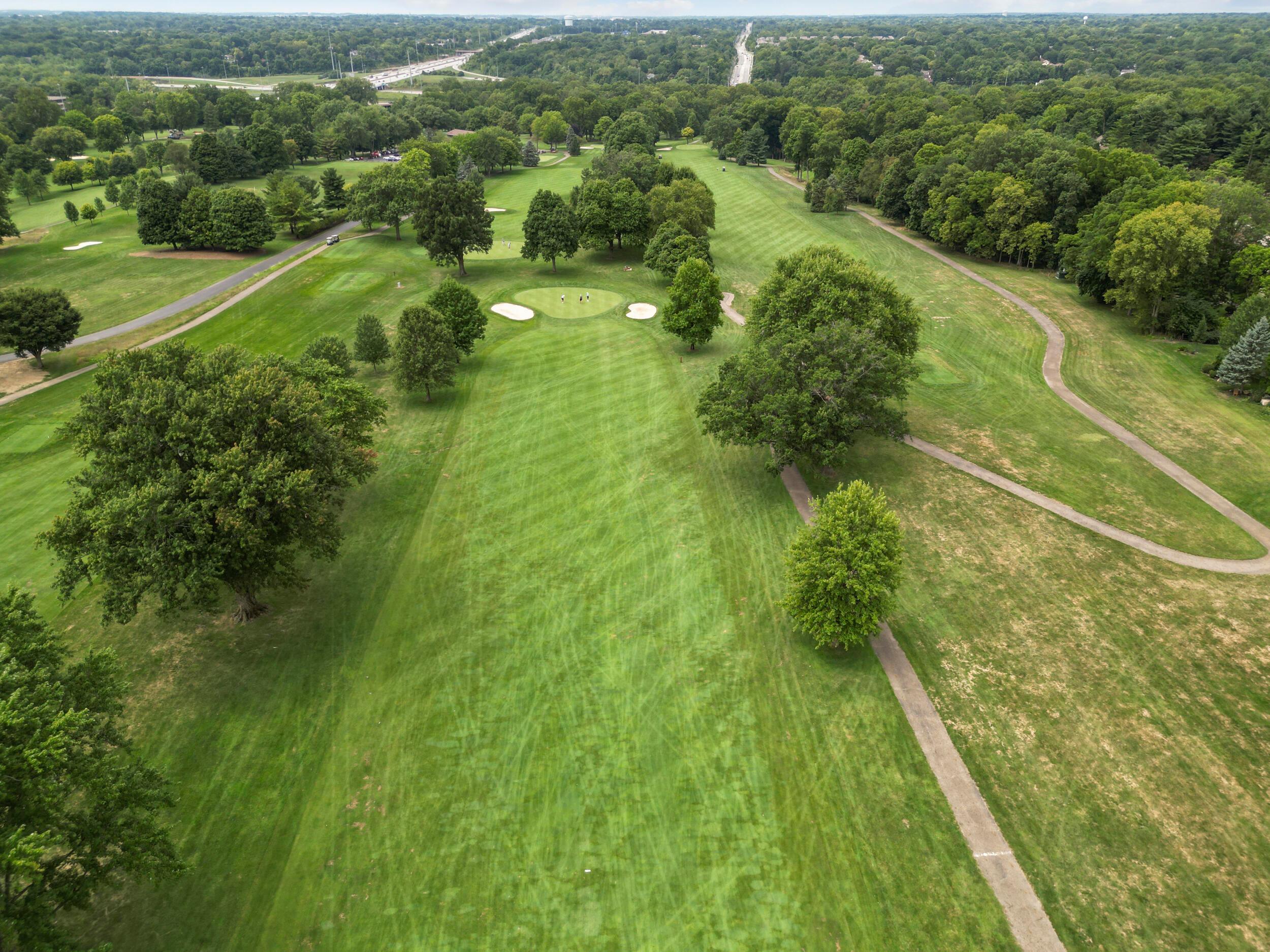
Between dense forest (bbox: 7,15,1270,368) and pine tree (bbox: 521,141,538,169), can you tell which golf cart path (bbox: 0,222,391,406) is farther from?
pine tree (bbox: 521,141,538,169)

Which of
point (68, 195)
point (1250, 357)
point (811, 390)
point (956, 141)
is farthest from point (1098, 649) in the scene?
point (68, 195)

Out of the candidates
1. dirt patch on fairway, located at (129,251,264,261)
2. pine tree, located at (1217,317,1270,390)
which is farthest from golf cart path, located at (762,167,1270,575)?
dirt patch on fairway, located at (129,251,264,261)

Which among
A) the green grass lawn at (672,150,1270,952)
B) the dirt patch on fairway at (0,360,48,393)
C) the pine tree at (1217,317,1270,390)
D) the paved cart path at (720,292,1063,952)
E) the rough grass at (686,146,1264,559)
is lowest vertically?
the dirt patch on fairway at (0,360,48,393)

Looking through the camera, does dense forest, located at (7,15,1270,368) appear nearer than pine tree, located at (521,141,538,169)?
Yes

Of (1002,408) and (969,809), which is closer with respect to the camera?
(969,809)

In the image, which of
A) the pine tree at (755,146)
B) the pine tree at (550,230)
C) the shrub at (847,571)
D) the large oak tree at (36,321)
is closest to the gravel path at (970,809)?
the shrub at (847,571)

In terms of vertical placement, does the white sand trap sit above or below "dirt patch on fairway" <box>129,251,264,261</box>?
below

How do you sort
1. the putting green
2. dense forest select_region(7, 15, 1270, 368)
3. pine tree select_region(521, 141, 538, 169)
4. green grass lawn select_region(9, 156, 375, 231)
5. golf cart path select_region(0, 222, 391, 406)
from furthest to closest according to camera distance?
pine tree select_region(521, 141, 538, 169) < green grass lawn select_region(9, 156, 375, 231) < the putting green < dense forest select_region(7, 15, 1270, 368) < golf cart path select_region(0, 222, 391, 406)

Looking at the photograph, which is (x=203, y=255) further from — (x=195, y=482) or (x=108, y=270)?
(x=195, y=482)
